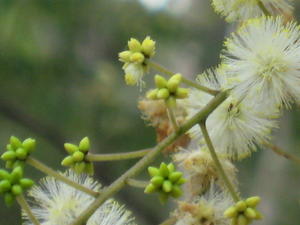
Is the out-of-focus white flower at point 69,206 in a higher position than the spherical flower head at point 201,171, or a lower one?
lower

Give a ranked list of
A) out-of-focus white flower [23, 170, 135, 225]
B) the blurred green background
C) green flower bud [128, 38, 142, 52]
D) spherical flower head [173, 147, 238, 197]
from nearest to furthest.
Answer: green flower bud [128, 38, 142, 52] → out-of-focus white flower [23, 170, 135, 225] → spherical flower head [173, 147, 238, 197] → the blurred green background

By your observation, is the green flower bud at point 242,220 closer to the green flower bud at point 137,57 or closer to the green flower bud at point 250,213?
the green flower bud at point 250,213

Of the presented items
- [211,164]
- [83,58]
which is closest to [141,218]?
[83,58]

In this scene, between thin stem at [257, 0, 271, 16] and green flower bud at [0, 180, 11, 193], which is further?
thin stem at [257, 0, 271, 16]

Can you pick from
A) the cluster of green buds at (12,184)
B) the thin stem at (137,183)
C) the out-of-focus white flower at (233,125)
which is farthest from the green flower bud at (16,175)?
the out-of-focus white flower at (233,125)

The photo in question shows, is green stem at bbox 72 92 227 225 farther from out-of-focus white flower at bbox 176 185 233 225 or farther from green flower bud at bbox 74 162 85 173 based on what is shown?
out-of-focus white flower at bbox 176 185 233 225

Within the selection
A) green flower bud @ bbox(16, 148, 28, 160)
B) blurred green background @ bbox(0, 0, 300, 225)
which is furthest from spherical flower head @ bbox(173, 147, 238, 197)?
blurred green background @ bbox(0, 0, 300, 225)
